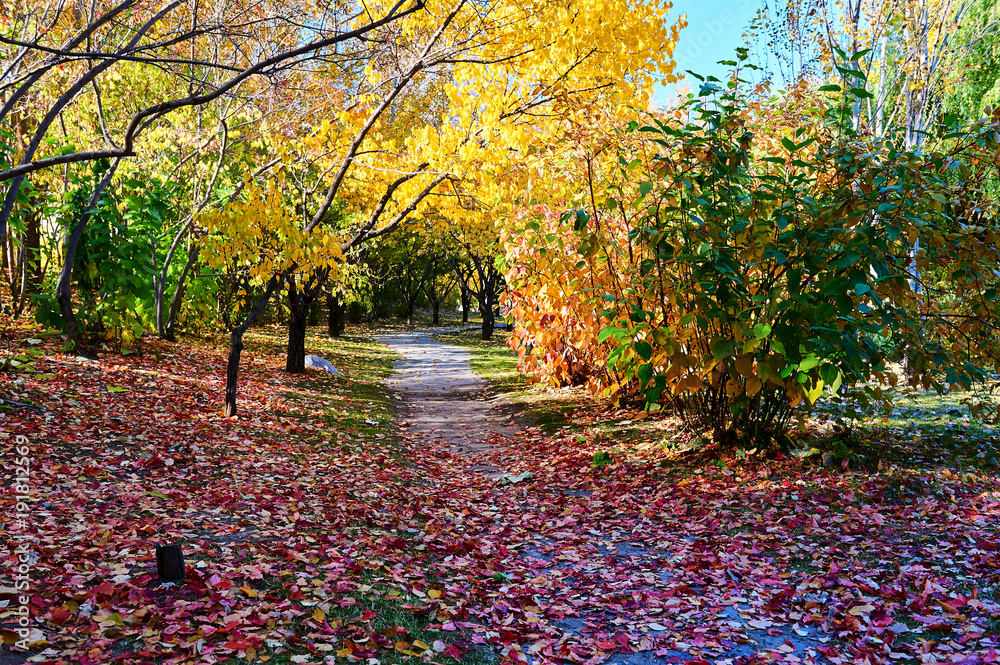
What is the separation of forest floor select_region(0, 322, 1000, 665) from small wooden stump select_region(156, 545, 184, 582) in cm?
8

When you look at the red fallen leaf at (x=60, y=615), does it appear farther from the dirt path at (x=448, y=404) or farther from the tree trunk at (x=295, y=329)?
the tree trunk at (x=295, y=329)

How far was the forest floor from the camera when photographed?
3139 mm

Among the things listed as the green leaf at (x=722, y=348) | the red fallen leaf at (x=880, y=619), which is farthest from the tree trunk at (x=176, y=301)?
the red fallen leaf at (x=880, y=619)

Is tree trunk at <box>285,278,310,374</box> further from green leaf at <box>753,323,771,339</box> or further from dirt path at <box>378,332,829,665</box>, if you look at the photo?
green leaf at <box>753,323,771,339</box>

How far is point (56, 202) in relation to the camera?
953 centimetres

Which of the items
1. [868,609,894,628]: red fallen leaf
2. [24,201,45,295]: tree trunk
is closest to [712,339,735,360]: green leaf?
[868,609,894,628]: red fallen leaf

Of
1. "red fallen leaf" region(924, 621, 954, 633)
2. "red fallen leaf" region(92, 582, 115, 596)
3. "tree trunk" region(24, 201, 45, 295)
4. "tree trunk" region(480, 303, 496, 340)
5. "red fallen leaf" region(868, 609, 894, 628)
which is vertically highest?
"tree trunk" region(24, 201, 45, 295)

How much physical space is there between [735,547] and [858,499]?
128 centimetres

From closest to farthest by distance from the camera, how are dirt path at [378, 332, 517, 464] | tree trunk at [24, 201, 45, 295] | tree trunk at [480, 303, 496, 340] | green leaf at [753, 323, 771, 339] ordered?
green leaf at [753, 323, 771, 339]
dirt path at [378, 332, 517, 464]
tree trunk at [24, 201, 45, 295]
tree trunk at [480, 303, 496, 340]

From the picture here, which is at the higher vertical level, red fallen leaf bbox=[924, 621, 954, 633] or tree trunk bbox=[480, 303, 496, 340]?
tree trunk bbox=[480, 303, 496, 340]

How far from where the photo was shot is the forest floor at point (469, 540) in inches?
124

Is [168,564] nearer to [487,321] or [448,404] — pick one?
[448,404]

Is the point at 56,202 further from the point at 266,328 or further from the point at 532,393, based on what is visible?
the point at 266,328

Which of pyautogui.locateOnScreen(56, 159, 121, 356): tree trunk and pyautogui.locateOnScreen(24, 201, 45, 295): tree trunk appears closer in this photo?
pyautogui.locateOnScreen(56, 159, 121, 356): tree trunk
